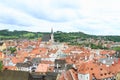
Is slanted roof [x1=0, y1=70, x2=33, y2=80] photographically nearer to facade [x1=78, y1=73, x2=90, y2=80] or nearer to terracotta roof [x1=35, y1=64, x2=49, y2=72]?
facade [x1=78, y1=73, x2=90, y2=80]

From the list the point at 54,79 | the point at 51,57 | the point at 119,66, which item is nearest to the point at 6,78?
the point at 54,79

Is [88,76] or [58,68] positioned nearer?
[88,76]

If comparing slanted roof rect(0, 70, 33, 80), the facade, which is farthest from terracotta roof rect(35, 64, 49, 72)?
slanted roof rect(0, 70, 33, 80)

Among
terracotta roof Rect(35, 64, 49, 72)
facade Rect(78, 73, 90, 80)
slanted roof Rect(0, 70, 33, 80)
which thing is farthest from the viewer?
terracotta roof Rect(35, 64, 49, 72)

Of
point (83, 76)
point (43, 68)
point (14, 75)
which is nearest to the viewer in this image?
point (14, 75)

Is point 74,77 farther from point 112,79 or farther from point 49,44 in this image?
point 49,44

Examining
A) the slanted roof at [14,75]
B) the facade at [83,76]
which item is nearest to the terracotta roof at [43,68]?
the facade at [83,76]

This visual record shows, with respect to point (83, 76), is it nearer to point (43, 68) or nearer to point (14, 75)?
point (14, 75)

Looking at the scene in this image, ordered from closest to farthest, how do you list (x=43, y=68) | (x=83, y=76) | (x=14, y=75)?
(x=14, y=75) → (x=83, y=76) → (x=43, y=68)

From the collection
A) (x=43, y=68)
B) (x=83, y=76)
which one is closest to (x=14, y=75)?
(x=83, y=76)

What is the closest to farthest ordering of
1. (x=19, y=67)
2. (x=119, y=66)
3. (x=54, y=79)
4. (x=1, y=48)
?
1. (x=54, y=79)
2. (x=119, y=66)
3. (x=19, y=67)
4. (x=1, y=48)

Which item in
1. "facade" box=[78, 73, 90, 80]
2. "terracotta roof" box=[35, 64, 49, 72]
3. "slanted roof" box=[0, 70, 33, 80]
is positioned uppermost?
"slanted roof" box=[0, 70, 33, 80]
